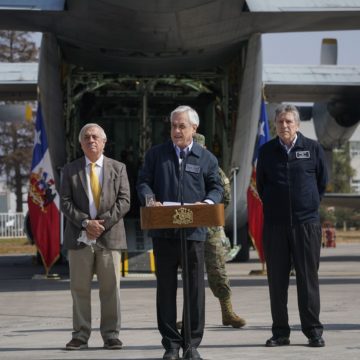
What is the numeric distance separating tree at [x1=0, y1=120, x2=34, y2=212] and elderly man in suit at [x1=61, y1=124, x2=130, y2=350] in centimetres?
4582

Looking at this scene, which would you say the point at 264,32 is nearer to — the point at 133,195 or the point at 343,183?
the point at 133,195

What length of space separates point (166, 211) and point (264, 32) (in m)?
8.67

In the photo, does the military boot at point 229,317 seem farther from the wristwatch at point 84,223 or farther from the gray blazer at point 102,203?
the wristwatch at point 84,223

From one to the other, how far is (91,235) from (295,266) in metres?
1.55

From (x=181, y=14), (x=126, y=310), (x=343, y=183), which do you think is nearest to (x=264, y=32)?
(x=181, y=14)

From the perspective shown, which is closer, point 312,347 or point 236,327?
point 312,347

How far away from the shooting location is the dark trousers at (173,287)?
710 cm

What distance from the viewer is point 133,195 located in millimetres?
18703

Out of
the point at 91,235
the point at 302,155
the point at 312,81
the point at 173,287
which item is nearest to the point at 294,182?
the point at 302,155

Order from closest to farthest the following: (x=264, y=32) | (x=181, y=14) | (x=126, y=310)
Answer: (x=126, y=310)
(x=181, y=14)
(x=264, y=32)

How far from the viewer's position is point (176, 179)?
714 cm

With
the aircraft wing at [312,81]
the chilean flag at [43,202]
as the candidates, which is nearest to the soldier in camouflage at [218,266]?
the chilean flag at [43,202]

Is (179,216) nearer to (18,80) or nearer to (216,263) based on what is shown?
(216,263)

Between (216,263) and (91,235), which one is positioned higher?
(91,235)
